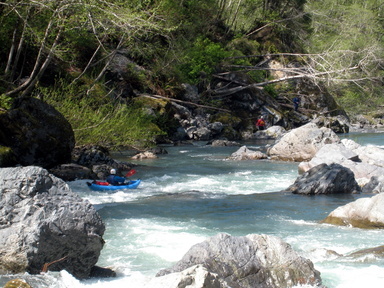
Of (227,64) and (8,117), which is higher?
(227,64)

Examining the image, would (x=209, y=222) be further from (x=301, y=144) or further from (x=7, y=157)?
(x=301, y=144)

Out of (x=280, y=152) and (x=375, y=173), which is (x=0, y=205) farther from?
(x=280, y=152)

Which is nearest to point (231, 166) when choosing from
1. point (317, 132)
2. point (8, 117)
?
point (317, 132)

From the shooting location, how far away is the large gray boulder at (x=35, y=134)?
40.9 feet

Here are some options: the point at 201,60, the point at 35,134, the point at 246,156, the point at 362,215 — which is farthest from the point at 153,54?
the point at 362,215

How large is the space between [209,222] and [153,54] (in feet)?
55.8

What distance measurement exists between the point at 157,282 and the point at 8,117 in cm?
917

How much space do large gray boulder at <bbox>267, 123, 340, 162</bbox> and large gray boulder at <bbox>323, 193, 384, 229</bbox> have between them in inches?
389

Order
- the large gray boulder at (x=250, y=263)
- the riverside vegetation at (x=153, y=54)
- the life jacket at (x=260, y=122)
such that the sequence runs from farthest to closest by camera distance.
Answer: the life jacket at (x=260, y=122)
the riverside vegetation at (x=153, y=54)
the large gray boulder at (x=250, y=263)

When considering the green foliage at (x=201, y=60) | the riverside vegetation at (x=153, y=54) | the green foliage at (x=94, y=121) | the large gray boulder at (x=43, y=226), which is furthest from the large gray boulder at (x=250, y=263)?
the green foliage at (x=201, y=60)

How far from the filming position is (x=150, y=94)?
83.0 feet

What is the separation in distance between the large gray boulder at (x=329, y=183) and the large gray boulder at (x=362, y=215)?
310 centimetres

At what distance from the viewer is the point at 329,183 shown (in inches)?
473

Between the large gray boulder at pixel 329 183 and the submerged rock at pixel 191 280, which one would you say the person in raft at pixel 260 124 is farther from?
the submerged rock at pixel 191 280
